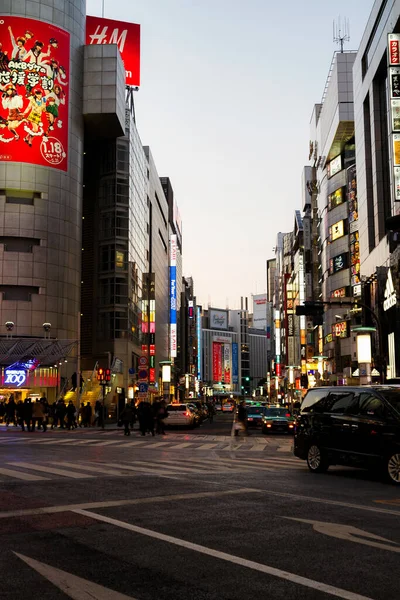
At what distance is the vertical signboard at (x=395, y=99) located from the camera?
36562 mm

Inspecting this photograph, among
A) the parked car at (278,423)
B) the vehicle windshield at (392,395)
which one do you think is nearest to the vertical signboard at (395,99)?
the parked car at (278,423)

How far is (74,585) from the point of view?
5.56 metres

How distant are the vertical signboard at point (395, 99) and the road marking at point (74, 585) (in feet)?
113

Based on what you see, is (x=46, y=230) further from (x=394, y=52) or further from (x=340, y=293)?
(x=394, y=52)

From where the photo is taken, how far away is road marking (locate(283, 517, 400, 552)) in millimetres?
7078

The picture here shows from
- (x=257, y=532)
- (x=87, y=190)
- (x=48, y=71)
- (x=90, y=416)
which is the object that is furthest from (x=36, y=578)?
(x=87, y=190)

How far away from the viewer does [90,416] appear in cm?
4525

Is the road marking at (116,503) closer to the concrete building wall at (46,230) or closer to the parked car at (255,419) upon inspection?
the parked car at (255,419)

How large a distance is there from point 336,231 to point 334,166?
8.58 meters

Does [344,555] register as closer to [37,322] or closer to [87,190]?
[37,322]

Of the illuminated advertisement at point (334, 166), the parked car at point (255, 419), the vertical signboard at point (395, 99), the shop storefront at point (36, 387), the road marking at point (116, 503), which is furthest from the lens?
the illuminated advertisement at point (334, 166)

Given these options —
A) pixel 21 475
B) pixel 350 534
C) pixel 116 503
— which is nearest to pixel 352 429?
pixel 116 503

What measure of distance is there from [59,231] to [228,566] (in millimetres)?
59864

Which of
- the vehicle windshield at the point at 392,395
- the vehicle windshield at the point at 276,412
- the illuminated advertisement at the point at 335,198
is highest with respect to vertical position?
the illuminated advertisement at the point at 335,198
